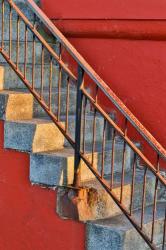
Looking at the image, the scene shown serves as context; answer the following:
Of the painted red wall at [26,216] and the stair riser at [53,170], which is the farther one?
the painted red wall at [26,216]

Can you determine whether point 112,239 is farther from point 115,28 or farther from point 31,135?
point 115,28

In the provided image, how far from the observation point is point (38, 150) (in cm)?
465

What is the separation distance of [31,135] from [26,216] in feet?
2.44

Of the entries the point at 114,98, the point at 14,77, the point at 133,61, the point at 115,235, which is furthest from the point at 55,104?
the point at 115,235

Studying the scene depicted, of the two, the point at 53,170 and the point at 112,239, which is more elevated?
the point at 53,170

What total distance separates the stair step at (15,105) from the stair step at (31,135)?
98 mm

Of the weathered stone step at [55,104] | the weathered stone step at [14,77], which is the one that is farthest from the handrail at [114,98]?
the weathered stone step at [55,104]

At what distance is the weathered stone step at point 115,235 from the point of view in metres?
4.23

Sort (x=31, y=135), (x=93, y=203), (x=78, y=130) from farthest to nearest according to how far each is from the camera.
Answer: (x=31, y=135)
(x=93, y=203)
(x=78, y=130)

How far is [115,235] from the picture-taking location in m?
4.24

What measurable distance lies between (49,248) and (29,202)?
0.43m

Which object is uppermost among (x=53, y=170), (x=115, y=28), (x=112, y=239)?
(x=115, y=28)

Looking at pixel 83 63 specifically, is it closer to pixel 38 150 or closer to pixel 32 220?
pixel 38 150

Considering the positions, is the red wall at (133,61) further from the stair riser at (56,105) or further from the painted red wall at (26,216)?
the painted red wall at (26,216)
